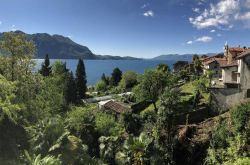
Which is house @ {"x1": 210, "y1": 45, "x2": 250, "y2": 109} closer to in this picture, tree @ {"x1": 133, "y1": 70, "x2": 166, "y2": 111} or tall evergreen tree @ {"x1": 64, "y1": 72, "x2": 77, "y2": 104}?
tree @ {"x1": 133, "y1": 70, "x2": 166, "y2": 111}

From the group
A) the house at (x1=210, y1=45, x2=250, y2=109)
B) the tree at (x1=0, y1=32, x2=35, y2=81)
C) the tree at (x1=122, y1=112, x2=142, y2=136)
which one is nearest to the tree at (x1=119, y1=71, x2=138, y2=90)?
the tree at (x1=122, y1=112, x2=142, y2=136)

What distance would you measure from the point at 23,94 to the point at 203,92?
1059 inches

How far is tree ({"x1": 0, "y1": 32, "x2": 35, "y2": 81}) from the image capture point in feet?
97.1

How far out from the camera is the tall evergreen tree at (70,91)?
75.3m

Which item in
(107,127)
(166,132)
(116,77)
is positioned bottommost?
(107,127)

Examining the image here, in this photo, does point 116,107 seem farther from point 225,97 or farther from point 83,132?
point 225,97

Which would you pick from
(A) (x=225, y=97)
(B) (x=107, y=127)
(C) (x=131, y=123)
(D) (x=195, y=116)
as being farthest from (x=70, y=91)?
(A) (x=225, y=97)

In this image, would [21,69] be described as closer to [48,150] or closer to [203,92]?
[48,150]

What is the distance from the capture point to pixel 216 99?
127 ft

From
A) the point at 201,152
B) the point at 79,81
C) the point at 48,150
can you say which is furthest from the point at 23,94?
the point at 79,81

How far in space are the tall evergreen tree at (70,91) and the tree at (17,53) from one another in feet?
144

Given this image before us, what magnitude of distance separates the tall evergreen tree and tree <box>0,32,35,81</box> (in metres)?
43.9

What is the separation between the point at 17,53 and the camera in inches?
1192

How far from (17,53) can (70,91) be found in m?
46.4
